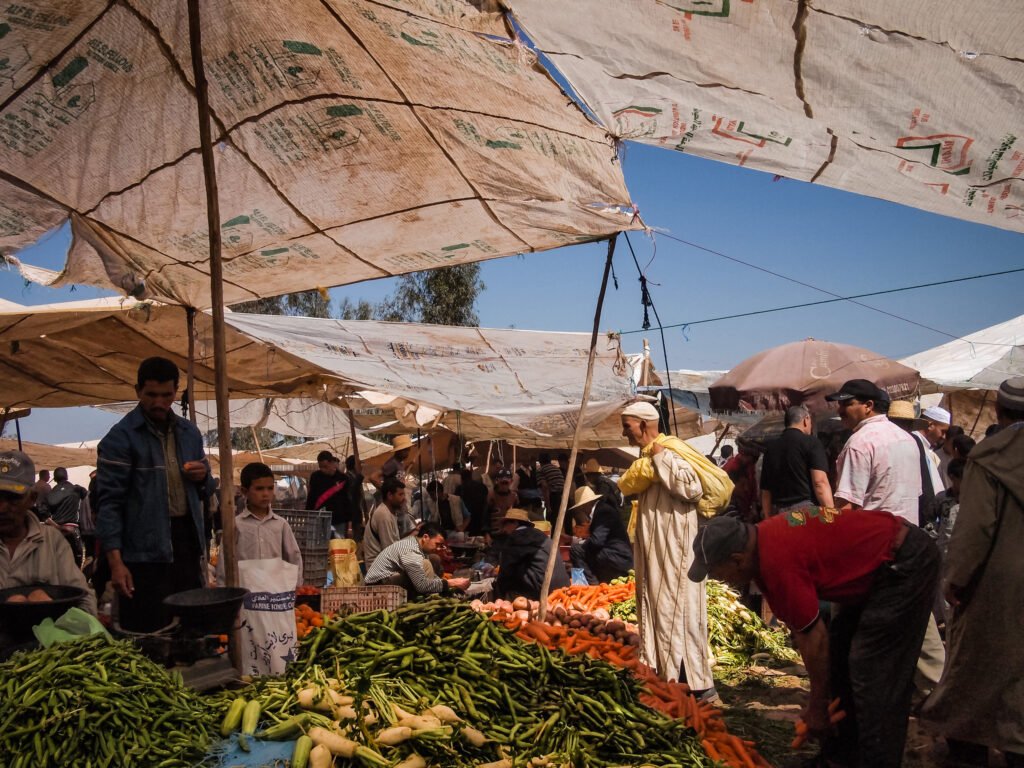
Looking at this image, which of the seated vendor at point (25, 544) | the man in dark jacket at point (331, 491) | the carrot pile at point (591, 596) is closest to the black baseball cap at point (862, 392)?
the carrot pile at point (591, 596)

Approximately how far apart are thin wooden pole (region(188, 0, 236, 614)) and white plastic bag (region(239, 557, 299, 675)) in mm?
114

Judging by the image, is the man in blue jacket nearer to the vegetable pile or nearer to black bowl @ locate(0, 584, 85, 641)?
black bowl @ locate(0, 584, 85, 641)

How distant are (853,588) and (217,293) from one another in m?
3.73

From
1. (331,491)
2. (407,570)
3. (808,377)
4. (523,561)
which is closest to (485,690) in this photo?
(407,570)

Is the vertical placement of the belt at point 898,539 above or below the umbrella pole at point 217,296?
below

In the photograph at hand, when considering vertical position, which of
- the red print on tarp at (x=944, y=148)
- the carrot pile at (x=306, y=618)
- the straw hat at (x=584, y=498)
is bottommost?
the carrot pile at (x=306, y=618)

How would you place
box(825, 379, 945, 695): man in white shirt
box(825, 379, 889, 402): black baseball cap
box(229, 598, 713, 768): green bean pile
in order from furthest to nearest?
1. box(825, 379, 889, 402): black baseball cap
2. box(825, 379, 945, 695): man in white shirt
3. box(229, 598, 713, 768): green bean pile

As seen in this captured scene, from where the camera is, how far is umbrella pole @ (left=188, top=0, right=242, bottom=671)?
3848mm

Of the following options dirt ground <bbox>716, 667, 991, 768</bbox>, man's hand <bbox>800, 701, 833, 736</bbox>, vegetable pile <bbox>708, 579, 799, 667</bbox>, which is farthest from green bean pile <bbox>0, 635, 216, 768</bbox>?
vegetable pile <bbox>708, 579, 799, 667</bbox>

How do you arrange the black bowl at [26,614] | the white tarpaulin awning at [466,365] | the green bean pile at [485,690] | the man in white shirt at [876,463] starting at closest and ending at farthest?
the green bean pile at [485,690]
the black bowl at [26,614]
the man in white shirt at [876,463]
the white tarpaulin awning at [466,365]

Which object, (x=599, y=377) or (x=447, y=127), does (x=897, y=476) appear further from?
(x=599, y=377)

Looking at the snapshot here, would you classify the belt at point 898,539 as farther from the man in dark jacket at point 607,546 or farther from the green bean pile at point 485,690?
the man in dark jacket at point 607,546

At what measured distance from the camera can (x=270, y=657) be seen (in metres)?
4.16

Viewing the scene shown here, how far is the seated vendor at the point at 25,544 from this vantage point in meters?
3.52
